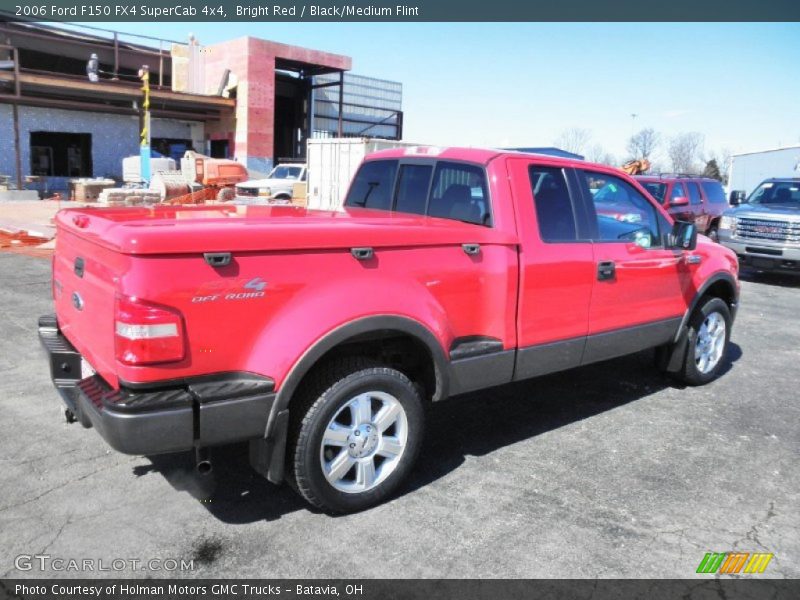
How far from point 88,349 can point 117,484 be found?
2.99 ft

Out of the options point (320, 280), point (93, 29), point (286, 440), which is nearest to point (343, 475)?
point (286, 440)

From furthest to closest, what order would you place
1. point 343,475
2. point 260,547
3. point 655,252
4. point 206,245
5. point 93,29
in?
1. point 93,29
2. point 655,252
3. point 343,475
4. point 260,547
5. point 206,245

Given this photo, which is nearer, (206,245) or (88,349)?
(206,245)

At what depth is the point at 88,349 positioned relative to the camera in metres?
3.26

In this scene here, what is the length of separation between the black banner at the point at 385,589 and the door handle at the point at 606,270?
209 cm

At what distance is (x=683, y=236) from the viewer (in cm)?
511

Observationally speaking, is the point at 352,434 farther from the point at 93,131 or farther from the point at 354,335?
the point at 93,131

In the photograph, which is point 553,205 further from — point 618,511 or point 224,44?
point 224,44

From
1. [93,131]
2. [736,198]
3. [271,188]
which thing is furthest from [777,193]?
[93,131]

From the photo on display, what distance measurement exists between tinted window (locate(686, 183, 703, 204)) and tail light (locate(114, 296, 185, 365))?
14497 millimetres

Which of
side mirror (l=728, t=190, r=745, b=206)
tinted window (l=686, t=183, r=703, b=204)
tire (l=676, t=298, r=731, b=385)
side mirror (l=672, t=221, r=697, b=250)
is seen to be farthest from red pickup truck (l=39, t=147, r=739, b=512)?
tinted window (l=686, t=183, r=703, b=204)

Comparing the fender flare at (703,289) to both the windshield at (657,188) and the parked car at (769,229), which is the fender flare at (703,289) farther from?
the windshield at (657,188)

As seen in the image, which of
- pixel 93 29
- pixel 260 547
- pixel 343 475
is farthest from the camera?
pixel 93 29

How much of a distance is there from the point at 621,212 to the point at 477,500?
8.16ft
